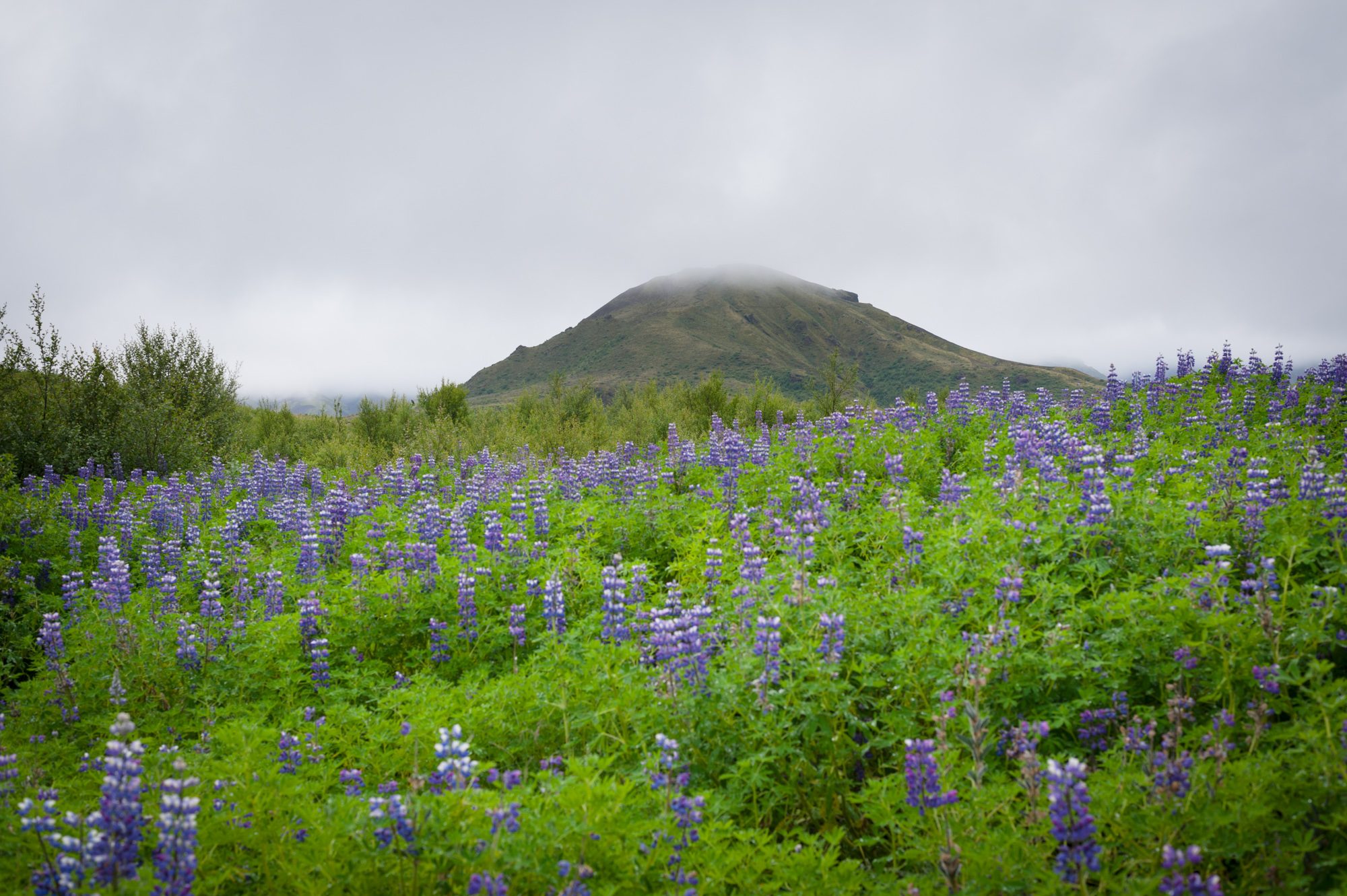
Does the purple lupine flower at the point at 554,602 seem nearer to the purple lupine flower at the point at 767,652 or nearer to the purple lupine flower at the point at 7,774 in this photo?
the purple lupine flower at the point at 767,652

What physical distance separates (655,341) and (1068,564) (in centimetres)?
14010

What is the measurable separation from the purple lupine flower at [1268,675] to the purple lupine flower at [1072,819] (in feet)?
4.94

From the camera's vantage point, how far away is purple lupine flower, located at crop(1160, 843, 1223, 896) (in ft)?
7.08

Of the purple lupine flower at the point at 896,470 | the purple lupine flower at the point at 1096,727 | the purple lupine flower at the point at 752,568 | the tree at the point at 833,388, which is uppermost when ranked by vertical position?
the tree at the point at 833,388

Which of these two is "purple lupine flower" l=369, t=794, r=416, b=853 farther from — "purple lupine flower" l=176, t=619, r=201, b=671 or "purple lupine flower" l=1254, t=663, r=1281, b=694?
"purple lupine flower" l=1254, t=663, r=1281, b=694

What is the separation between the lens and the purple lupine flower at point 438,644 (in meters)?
5.40

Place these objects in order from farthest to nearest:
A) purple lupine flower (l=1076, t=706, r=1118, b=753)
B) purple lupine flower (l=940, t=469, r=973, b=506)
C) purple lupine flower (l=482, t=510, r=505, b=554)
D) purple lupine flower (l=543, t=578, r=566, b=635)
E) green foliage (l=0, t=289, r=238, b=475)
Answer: green foliage (l=0, t=289, r=238, b=475) < purple lupine flower (l=482, t=510, r=505, b=554) < purple lupine flower (l=940, t=469, r=973, b=506) < purple lupine flower (l=543, t=578, r=566, b=635) < purple lupine flower (l=1076, t=706, r=1118, b=753)

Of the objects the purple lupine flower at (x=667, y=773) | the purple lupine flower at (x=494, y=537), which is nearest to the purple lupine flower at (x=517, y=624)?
the purple lupine flower at (x=494, y=537)

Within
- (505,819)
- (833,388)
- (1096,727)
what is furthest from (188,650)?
(833,388)

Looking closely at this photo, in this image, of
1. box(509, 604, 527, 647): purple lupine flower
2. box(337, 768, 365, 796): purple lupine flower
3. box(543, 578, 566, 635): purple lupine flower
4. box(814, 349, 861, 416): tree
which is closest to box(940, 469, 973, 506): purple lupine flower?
box(543, 578, 566, 635): purple lupine flower

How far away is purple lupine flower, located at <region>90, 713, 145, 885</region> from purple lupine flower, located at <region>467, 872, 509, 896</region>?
122cm

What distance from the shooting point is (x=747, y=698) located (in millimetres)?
3768

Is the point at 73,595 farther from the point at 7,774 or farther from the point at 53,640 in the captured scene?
the point at 7,774

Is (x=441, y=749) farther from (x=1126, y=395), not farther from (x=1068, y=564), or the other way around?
(x=1126, y=395)
